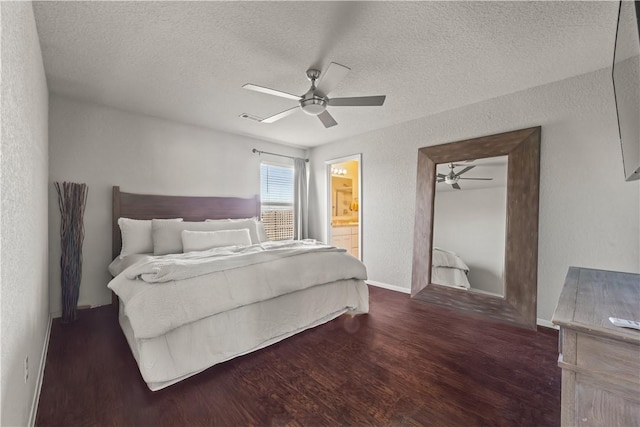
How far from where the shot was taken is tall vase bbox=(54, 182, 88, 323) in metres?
2.88

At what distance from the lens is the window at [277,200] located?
4.96m

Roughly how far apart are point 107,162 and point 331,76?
3012 millimetres

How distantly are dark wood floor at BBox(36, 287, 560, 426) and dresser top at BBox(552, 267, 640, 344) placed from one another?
2.53 ft

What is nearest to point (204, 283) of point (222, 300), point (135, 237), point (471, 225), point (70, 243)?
point (222, 300)

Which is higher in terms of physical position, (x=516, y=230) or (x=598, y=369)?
(x=516, y=230)

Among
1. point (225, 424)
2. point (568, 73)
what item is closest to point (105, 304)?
Result: point (225, 424)

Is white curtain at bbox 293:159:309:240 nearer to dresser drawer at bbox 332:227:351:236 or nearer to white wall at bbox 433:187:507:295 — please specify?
dresser drawer at bbox 332:227:351:236

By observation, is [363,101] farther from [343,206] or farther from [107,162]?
[343,206]

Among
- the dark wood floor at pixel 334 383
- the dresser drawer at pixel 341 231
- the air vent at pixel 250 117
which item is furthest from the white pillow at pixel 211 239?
the dresser drawer at pixel 341 231

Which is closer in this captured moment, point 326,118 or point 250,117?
point 326,118

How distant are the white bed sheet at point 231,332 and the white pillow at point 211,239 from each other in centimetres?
101

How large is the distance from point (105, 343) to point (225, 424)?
1.68m

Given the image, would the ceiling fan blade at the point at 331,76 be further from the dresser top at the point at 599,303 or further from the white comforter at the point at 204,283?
the dresser top at the point at 599,303

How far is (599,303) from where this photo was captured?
119 cm
